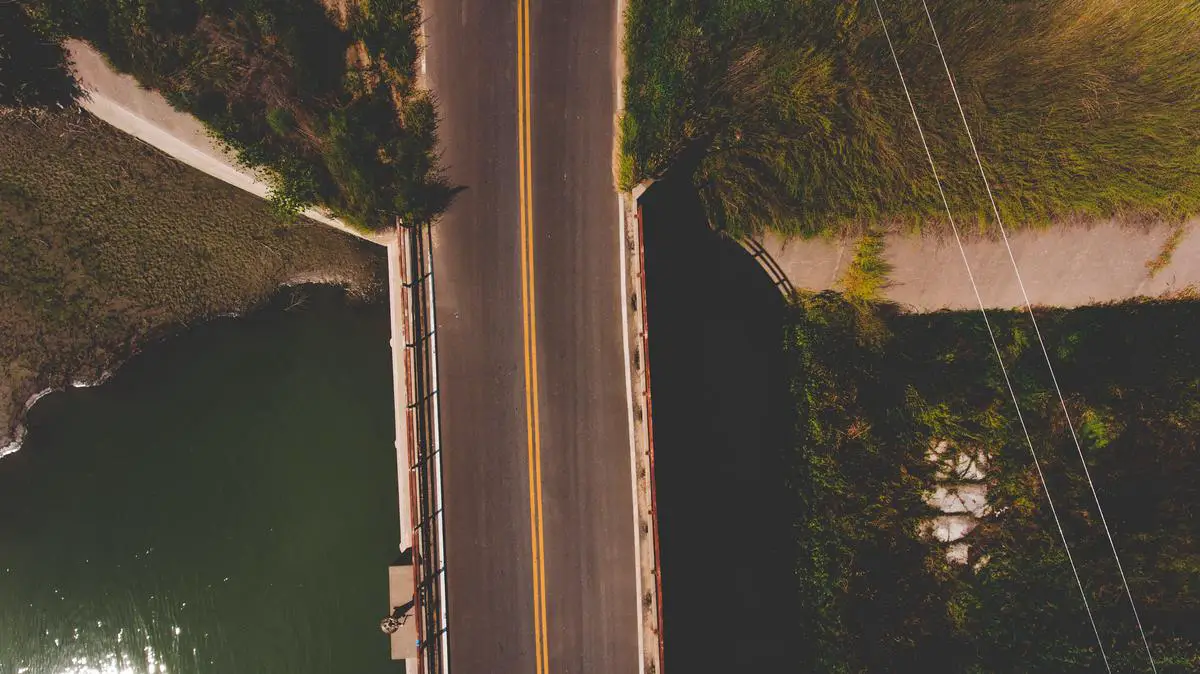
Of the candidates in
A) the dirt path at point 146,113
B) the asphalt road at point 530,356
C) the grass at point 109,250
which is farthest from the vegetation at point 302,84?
the grass at point 109,250

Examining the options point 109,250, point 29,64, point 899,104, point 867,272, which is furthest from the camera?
point 109,250

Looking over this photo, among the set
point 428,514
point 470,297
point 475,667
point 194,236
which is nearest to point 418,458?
point 428,514

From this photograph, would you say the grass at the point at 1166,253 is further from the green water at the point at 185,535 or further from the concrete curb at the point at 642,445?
the green water at the point at 185,535

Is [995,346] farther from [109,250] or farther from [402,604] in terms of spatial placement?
[109,250]

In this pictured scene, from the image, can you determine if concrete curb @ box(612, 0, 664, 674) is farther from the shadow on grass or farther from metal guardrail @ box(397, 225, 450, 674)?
metal guardrail @ box(397, 225, 450, 674)

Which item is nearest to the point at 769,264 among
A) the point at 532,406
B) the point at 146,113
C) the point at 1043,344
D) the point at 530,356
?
the point at 530,356

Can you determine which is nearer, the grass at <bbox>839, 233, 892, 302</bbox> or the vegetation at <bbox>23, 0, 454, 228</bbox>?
the vegetation at <bbox>23, 0, 454, 228</bbox>

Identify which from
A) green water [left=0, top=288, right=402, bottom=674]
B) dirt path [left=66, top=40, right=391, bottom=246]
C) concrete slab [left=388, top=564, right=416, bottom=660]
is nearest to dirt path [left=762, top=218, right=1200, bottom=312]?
dirt path [left=66, top=40, right=391, bottom=246]
